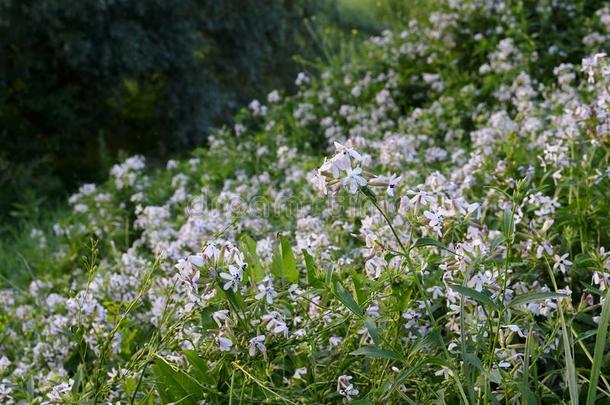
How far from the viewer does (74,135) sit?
21.1 feet

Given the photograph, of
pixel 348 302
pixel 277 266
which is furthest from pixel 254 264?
pixel 348 302

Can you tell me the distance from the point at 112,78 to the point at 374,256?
4.95 meters

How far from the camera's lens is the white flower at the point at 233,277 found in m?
1.40

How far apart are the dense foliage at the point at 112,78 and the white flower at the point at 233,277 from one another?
4530mm

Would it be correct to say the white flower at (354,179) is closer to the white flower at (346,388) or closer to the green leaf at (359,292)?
the green leaf at (359,292)

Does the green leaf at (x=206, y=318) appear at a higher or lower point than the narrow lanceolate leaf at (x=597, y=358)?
higher

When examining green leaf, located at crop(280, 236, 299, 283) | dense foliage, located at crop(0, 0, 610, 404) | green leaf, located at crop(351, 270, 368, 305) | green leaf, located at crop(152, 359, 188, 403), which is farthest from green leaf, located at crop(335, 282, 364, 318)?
green leaf, located at crop(152, 359, 188, 403)

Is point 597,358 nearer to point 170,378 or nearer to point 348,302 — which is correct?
point 348,302

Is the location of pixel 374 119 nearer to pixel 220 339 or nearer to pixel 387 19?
pixel 220 339

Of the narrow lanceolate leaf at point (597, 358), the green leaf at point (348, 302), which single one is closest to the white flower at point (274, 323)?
the green leaf at point (348, 302)

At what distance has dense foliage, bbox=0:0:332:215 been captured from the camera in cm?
577

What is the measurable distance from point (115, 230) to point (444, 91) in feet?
7.53

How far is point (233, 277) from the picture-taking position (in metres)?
1.40

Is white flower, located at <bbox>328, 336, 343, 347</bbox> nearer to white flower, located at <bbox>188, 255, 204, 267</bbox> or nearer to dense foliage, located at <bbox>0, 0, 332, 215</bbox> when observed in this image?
white flower, located at <bbox>188, 255, 204, 267</bbox>
